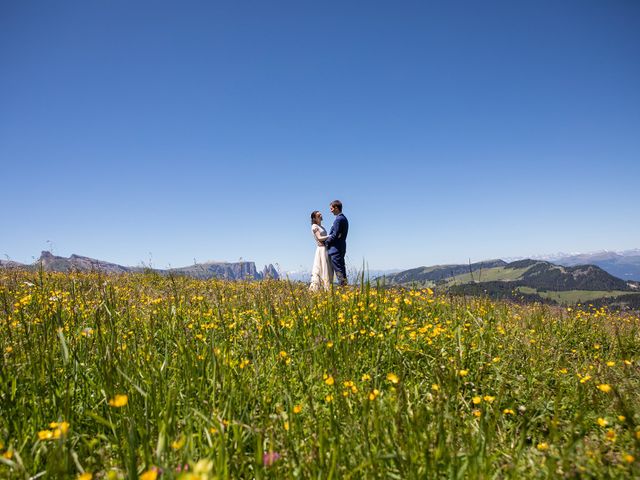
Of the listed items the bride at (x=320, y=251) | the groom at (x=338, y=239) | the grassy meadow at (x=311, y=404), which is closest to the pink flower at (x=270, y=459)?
the grassy meadow at (x=311, y=404)

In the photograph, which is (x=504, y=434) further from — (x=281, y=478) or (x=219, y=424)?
(x=219, y=424)

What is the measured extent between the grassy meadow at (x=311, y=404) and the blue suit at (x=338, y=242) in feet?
26.0

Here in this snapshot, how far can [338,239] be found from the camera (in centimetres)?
1328

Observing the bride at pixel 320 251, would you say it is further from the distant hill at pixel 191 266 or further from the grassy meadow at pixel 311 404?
the grassy meadow at pixel 311 404

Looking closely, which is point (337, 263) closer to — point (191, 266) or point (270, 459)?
point (191, 266)

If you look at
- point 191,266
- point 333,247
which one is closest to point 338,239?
point 333,247

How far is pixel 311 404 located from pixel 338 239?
11.2 meters

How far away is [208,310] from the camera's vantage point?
586 cm

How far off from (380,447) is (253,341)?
88.9 inches

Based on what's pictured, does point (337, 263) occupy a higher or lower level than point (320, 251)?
lower

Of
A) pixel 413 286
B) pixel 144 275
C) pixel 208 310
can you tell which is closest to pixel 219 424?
pixel 208 310

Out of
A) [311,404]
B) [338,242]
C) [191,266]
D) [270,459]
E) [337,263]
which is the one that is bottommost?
[270,459]

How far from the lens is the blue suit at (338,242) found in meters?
13.1

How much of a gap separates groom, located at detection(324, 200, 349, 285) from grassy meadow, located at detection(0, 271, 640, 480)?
7917 mm
